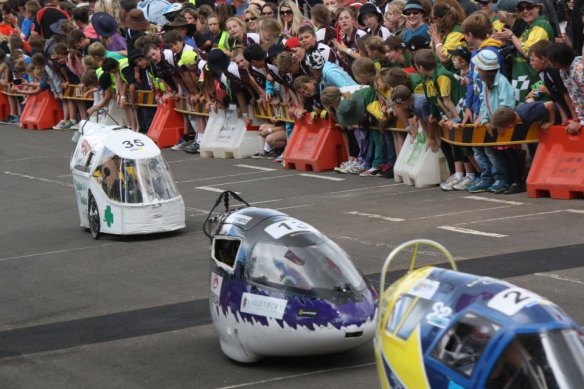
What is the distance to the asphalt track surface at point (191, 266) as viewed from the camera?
10.8 metres

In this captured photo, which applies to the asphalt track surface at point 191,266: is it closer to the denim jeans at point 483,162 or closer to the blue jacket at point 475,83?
the denim jeans at point 483,162

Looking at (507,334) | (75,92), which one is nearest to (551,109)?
(507,334)

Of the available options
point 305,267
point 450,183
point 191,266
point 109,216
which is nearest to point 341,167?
point 450,183

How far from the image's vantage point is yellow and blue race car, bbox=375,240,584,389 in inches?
275

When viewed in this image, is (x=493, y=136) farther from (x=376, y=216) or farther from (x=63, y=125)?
(x=63, y=125)

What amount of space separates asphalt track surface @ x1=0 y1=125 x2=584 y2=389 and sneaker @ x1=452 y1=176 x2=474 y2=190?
0.85 ft

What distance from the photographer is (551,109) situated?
17.4 meters

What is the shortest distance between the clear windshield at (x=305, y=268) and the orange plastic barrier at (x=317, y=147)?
10986 millimetres

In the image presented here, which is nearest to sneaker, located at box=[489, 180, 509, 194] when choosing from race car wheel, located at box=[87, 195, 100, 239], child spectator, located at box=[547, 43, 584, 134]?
child spectator, located at box=[547, 43, 584, 134]

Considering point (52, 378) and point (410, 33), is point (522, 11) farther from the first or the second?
point (52, 378)

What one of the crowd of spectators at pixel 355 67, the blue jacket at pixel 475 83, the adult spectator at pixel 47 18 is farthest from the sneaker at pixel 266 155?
the adult spectator at pixel 47 18

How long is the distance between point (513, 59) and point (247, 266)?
328 inches

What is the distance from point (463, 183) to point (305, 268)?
27.2 ft

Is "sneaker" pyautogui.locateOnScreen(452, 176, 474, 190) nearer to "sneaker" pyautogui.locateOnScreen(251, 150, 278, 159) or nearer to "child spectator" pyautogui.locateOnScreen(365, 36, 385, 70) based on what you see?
"child spectator" pyautogui.locateOnScreen(365, 36, 385, 70)
